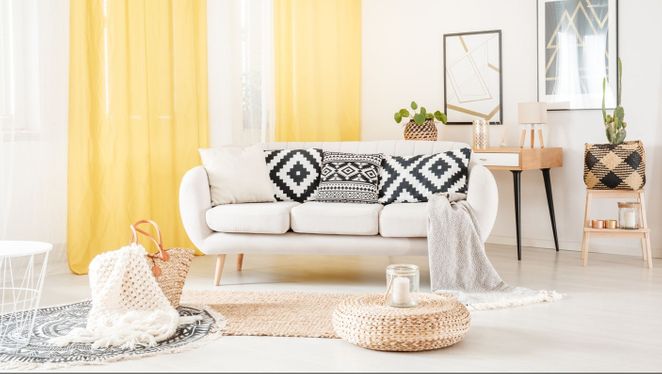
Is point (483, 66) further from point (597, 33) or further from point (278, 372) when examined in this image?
point (278, 372)

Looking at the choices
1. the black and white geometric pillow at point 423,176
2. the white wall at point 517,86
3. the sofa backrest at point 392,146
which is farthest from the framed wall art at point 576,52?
the black and white geometric pillow at point 423,176

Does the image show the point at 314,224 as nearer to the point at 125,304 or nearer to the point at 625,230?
the point at 125,304

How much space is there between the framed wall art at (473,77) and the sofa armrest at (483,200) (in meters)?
1.79

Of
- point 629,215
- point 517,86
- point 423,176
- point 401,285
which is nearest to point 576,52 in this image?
point 517,86

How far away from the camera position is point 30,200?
4812 millimetres

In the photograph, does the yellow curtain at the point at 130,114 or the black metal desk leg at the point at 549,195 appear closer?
the yellow curtain at the point at 130,114

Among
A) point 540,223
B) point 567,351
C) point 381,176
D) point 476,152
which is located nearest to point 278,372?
point 567,351

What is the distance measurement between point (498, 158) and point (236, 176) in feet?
6.00

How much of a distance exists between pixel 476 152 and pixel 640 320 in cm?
222

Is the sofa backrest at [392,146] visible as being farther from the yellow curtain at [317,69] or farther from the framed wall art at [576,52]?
the framed wall art at [576,52]

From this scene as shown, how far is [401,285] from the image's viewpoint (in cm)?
330

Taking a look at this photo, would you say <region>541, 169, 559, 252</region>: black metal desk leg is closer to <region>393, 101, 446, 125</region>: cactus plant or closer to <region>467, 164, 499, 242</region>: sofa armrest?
<region>393, 101, 446, 125</region>: cactus plant

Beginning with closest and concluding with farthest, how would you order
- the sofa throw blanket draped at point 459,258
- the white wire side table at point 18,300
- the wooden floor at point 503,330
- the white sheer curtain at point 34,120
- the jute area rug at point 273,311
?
1. the wooden floor at point 503,330
2. the white wire side table at point 18,300
3. the jute area rug at point 273,311
4. the sofa throw blanket draped at point 459,258
5. the white sheer curtain at point 34,120

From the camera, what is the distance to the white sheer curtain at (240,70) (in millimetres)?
5805
